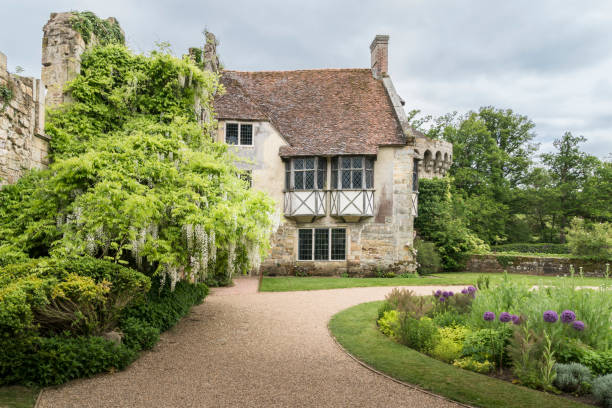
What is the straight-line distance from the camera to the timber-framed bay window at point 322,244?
1989 centimetres

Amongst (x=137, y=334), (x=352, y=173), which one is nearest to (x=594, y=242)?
(x=352, y=173)

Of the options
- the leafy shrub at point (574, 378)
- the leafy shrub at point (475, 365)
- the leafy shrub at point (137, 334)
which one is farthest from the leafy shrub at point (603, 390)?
the leafy shrub at point (137, 334)

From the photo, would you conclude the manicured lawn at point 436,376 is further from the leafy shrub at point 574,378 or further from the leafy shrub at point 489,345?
the leafy shrub at point 489,345

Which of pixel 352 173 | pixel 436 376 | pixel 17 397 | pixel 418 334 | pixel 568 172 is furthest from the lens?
pixel 568 172

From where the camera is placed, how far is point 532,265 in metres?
22.8

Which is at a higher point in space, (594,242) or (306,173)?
(306,173)

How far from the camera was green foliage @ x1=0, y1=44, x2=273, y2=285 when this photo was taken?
6.97 metres

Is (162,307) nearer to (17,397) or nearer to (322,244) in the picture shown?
(17,397)

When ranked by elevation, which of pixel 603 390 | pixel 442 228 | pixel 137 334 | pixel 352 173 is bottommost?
pixel 603 390

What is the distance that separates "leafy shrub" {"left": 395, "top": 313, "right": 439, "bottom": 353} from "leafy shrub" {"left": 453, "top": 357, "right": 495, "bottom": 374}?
26.0 inches

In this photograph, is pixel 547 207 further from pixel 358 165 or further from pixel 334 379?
pixel 334 379

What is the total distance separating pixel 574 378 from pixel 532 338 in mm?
654

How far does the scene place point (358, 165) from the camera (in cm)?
1927

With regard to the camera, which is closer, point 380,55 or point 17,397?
point 17,397
